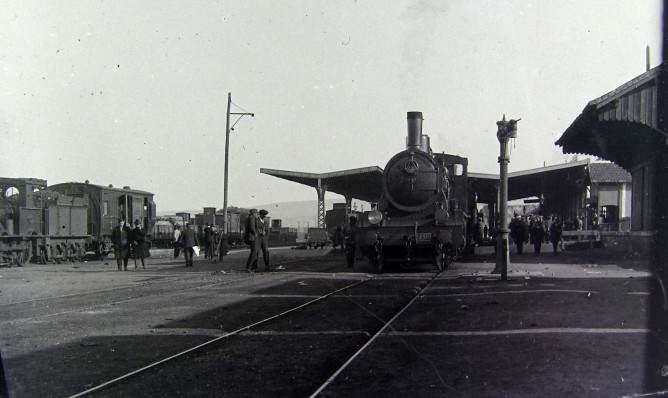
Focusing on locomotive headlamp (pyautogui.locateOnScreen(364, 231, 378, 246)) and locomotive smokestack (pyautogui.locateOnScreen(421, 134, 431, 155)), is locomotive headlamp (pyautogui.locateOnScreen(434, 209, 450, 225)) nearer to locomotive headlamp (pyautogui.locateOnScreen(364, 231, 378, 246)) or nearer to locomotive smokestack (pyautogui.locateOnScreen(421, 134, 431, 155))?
locomotive headlamp (pyautogui.locateOnScreen(364, 231, 378, 246))

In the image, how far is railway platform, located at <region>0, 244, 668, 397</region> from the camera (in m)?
4.99

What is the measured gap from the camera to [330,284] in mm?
13344

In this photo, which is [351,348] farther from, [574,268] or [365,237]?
[574,268]

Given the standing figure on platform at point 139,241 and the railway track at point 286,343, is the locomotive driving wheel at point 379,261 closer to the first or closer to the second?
the railway track at point 286,343

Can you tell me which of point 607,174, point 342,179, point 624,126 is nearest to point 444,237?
point 624,126

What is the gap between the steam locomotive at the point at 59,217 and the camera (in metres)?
22.1

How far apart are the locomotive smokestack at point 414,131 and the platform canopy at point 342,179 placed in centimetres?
1155

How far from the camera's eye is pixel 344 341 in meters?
6.81

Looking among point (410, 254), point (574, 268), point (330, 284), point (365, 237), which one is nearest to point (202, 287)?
point (330, 284)

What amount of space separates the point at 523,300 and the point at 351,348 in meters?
4.16

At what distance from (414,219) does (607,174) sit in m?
32.1

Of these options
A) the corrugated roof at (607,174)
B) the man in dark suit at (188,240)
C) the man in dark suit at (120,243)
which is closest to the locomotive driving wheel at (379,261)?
the man in dark suit at (188,240)

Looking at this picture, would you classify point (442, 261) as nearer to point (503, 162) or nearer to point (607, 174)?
point (503, 162)

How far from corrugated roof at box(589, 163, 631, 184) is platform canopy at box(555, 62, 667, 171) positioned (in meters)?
18.4
